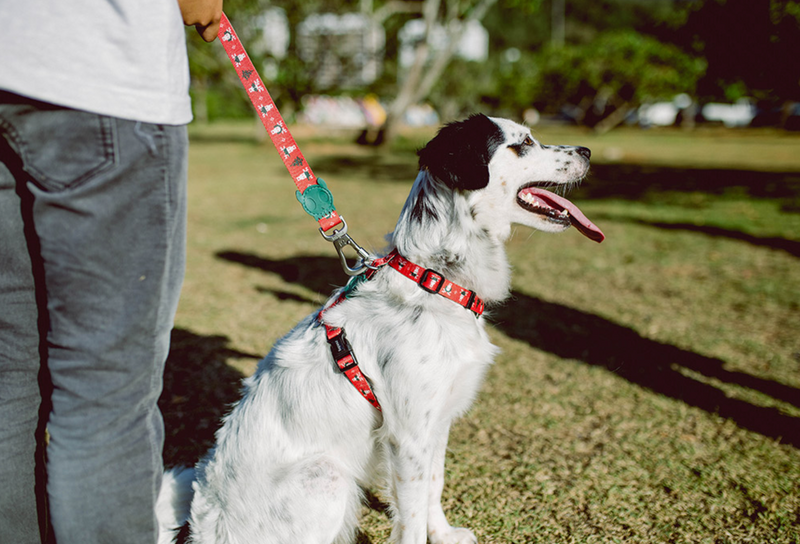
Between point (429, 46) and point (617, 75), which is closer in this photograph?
point (429, 46)

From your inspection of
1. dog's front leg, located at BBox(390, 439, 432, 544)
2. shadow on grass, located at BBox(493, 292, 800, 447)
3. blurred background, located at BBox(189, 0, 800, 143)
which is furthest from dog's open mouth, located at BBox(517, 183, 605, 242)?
blurred background, located at BBox(189, 0, 800, 143)

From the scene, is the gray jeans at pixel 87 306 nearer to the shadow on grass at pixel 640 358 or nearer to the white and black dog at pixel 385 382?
the white and black dog at pixel 385 382

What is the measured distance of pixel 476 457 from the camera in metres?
3.11

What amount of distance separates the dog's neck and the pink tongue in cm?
34

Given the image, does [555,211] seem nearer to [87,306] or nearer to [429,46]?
[87,306]

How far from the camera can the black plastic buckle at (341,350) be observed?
199cm

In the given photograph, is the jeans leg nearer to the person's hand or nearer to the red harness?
the person's hand

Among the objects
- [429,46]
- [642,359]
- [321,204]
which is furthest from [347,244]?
[429,46]

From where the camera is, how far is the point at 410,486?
2072 millimetres

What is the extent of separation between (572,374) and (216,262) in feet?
15.0

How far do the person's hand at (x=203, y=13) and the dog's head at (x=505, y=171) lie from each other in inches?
36.5

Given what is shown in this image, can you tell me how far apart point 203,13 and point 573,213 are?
5.23 ft

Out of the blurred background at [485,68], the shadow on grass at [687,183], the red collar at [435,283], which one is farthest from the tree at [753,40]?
the red collar at [435,283]

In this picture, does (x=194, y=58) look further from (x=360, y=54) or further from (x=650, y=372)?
(x=650, y=372)
